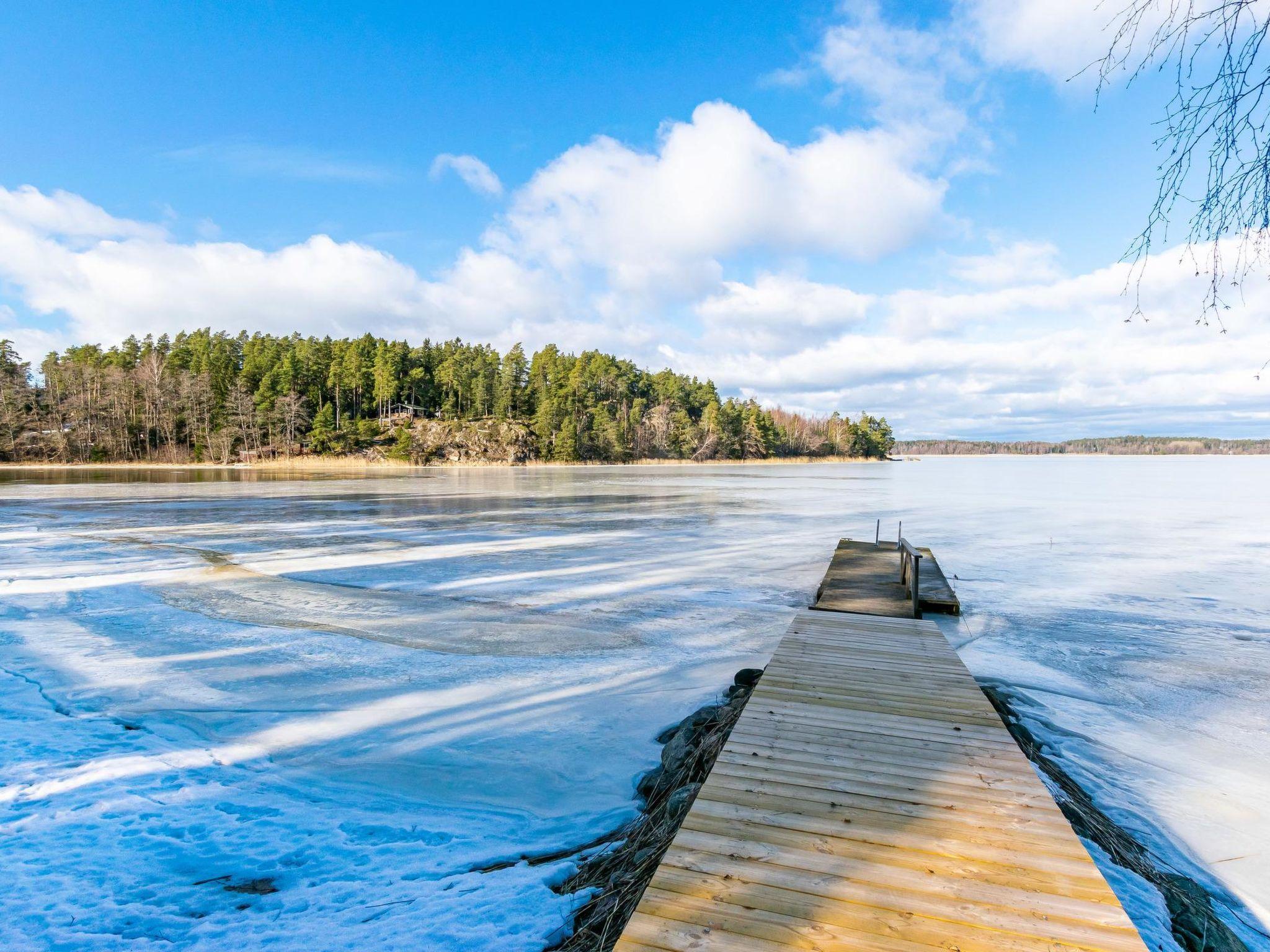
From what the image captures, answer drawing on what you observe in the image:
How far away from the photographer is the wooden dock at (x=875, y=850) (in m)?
2.06

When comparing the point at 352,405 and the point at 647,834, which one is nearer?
the point at 647,834

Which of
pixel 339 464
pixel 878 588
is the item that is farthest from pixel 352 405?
pixel 878 588

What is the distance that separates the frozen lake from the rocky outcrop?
0.16m

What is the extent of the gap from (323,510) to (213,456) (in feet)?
197

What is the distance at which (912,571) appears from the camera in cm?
878

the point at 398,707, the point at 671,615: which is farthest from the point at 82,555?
the point at 671,615

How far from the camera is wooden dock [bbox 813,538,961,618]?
8.31 meters

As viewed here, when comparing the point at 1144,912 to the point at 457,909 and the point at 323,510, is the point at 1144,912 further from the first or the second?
the point at 323,510

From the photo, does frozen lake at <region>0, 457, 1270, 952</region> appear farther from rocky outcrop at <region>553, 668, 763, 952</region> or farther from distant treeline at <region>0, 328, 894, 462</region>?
distant treeline at <region>0, 328, 894, 462</region>

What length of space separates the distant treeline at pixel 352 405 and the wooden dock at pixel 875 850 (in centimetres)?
7360

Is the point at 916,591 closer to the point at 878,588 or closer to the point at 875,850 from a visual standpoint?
the point at 878,588

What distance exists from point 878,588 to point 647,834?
7018mm

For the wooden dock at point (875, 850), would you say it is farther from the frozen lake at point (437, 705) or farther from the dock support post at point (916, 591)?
the dock support post at point (916, 591)

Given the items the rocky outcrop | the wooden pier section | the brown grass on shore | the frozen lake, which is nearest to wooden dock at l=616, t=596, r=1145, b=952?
the wooden pier section
